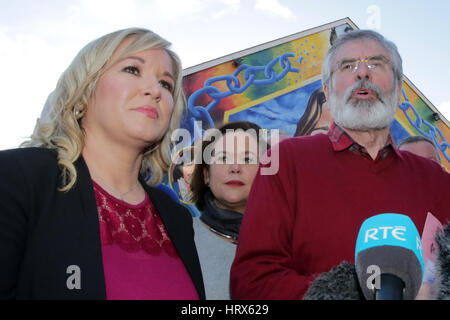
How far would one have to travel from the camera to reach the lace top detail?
64.0 inches

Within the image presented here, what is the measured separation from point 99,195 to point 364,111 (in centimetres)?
124

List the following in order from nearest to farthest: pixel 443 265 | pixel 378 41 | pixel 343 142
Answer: pixel 443 265 < pixel 343 142 < pixel 378 41

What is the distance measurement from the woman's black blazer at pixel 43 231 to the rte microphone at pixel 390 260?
0.85m

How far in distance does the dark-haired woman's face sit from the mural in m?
2.98

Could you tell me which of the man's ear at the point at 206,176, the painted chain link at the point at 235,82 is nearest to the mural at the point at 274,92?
the painted chain link at the point at 235,82

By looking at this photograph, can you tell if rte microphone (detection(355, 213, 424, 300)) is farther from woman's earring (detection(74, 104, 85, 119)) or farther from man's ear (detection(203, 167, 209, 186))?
man's ear (detection(203, 167, 209, 186))

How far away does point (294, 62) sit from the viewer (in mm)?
7871

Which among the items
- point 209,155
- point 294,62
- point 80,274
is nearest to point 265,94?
point 294,62

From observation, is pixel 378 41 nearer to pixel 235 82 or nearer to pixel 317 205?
pixel 317 205

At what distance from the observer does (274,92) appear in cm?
746

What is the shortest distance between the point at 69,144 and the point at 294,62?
6.66m

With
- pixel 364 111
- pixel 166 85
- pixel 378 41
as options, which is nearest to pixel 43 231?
pixel 166 85

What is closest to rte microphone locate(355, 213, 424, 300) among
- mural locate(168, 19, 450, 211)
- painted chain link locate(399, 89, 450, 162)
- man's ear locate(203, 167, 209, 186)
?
man's ear locate(203, 167, 209, 186)

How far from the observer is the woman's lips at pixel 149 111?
1771mm
